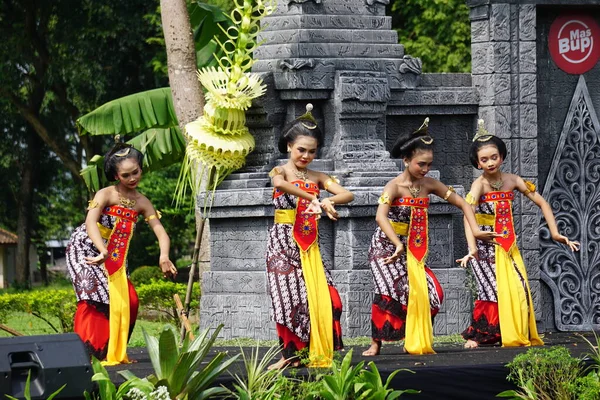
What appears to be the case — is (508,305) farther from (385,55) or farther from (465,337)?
(385,55)

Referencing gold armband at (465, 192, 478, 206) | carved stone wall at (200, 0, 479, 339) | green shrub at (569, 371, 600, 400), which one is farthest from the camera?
carved stone wall at (200, 0, 479, 339)

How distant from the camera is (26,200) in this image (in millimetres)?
31406

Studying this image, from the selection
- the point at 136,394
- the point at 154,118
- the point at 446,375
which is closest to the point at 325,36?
the point at 446,375

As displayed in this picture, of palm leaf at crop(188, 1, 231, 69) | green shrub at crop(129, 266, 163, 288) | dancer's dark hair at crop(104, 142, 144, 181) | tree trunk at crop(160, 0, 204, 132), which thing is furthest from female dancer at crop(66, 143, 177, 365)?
green shrub at crop(129, 266, 163, 288)

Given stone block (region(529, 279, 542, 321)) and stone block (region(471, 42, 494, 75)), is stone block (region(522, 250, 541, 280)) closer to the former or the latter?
stone block (region(529, 279, 542, 321))

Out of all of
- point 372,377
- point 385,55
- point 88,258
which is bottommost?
point 372,377

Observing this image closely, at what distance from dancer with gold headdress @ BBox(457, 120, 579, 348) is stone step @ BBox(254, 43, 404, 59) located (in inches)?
71.1

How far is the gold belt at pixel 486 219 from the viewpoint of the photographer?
34.8ft

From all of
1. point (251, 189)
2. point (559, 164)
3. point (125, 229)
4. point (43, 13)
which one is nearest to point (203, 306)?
point (251, 189)

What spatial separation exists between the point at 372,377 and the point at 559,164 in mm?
5049

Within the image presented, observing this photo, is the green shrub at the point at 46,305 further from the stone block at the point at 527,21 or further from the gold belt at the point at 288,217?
the stone block at the point at 527,21

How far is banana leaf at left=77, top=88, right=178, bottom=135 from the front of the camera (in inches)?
623

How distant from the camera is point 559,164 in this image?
12680mm

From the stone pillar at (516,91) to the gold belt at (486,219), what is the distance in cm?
180
